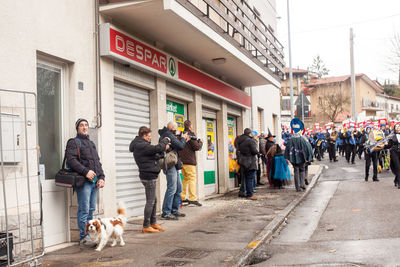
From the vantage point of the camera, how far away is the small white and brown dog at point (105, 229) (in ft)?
21.0

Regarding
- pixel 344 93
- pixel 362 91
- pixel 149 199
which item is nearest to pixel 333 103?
pixel 344 93

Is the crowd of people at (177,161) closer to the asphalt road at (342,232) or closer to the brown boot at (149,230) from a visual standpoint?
the brown boot at (149,230)

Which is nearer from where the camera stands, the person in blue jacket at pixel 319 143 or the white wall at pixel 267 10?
the white wall at pixel 267 10

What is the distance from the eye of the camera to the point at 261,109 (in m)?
21.0

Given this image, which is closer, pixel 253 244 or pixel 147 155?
pixel 253 244

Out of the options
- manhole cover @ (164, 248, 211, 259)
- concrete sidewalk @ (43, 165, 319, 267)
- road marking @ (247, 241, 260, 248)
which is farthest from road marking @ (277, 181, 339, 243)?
manhole cover @ (164, 248, 211, 259)

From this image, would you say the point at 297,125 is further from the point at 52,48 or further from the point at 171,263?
the point at 171,263

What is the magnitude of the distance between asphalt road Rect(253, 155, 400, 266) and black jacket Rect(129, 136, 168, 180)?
221 centimetres

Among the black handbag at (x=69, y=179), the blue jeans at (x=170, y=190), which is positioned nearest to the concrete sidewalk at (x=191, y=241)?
the blue jeans at (x=170, y=190)

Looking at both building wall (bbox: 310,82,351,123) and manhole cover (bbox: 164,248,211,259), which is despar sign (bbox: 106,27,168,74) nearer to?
manhole cover (bbox: 164,248,211,259)

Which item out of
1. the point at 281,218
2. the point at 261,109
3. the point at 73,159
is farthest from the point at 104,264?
the point at 261,109

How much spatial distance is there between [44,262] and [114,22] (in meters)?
4.85

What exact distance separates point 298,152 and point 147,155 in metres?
7.46

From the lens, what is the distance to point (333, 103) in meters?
63.9
